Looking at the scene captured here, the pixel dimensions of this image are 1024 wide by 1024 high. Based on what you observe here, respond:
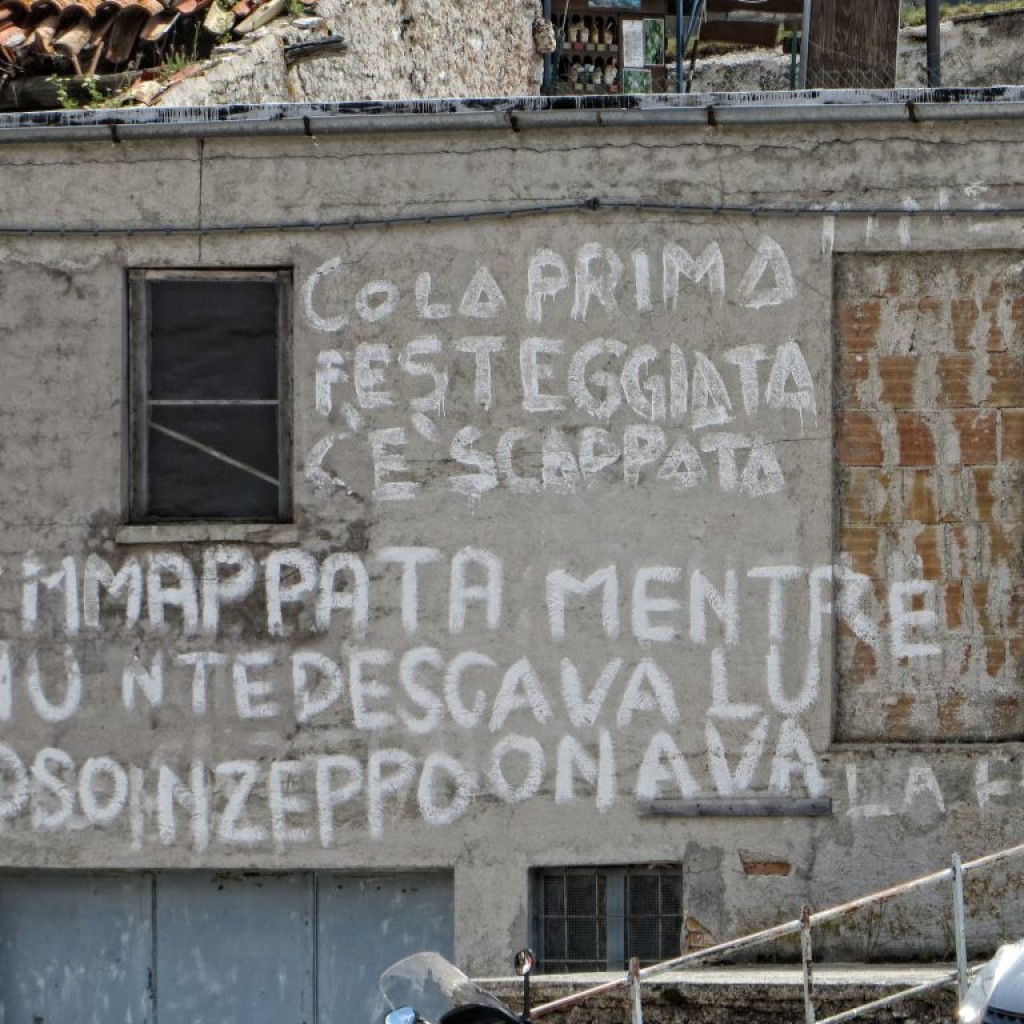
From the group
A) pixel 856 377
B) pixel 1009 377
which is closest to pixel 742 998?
pixel 856 377

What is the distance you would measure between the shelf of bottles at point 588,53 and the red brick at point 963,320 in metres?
7.64

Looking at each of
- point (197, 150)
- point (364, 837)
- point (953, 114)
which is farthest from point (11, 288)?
point (953, 114)

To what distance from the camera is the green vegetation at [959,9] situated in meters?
20.4

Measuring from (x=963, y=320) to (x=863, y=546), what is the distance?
3.90ft

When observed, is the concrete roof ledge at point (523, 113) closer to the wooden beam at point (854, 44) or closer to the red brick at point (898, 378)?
the red brick at point (898, 378)

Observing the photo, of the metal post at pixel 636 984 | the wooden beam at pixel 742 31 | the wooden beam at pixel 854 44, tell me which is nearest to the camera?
the metal post at pixel 636 984

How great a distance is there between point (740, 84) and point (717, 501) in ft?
38.5

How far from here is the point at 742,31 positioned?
56.0 feet

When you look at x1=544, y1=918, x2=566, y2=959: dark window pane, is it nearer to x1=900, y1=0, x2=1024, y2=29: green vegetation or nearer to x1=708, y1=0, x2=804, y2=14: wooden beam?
x1=708, y1=0, x2=804, y2=14: wooden beam

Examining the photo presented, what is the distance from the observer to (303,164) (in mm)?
9570

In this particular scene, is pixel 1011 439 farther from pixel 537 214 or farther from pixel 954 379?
pixel 537 214

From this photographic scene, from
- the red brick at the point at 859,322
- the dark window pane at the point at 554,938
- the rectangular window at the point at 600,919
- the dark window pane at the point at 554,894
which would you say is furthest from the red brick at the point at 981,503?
the dark window pane at the point at 554,938

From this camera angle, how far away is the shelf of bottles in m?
16.6

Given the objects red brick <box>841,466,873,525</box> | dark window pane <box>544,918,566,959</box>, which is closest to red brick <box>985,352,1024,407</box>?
red brick <box>841,466,873,525</box>
